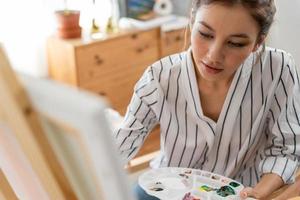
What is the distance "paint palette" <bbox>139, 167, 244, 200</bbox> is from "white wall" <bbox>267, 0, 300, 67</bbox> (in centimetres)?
96

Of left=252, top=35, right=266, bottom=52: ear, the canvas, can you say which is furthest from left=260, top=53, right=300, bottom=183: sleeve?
the canvas

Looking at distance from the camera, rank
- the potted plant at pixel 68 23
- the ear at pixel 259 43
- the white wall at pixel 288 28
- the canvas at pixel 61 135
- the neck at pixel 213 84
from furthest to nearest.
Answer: the potted plant at pixel 68 23
the white wall at pixel 288 28
the neck at pixel 213 84
the ear at pixel 259 43
the canvas at pixel 61 135

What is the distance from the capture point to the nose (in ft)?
3.52

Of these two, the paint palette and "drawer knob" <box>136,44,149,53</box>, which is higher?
the paint palette

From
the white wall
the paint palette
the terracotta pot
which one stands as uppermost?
the white wall

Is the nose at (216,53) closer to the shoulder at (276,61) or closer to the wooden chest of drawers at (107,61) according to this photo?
the shoulder at (276,61)

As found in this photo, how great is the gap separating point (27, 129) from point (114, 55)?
8.34 ft

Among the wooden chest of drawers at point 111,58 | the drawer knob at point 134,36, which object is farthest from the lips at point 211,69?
the drawer knob at point 134,36

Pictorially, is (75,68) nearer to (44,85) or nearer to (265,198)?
(265,198)

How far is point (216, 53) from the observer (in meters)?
1.08

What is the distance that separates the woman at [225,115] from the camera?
123cm

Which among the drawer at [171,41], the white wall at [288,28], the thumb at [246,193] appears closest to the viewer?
the thumb at [246,193]

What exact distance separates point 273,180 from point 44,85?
808mm

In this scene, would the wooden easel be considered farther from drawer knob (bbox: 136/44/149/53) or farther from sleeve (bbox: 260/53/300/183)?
drawer knob (bbox: 136/44/149/53)
